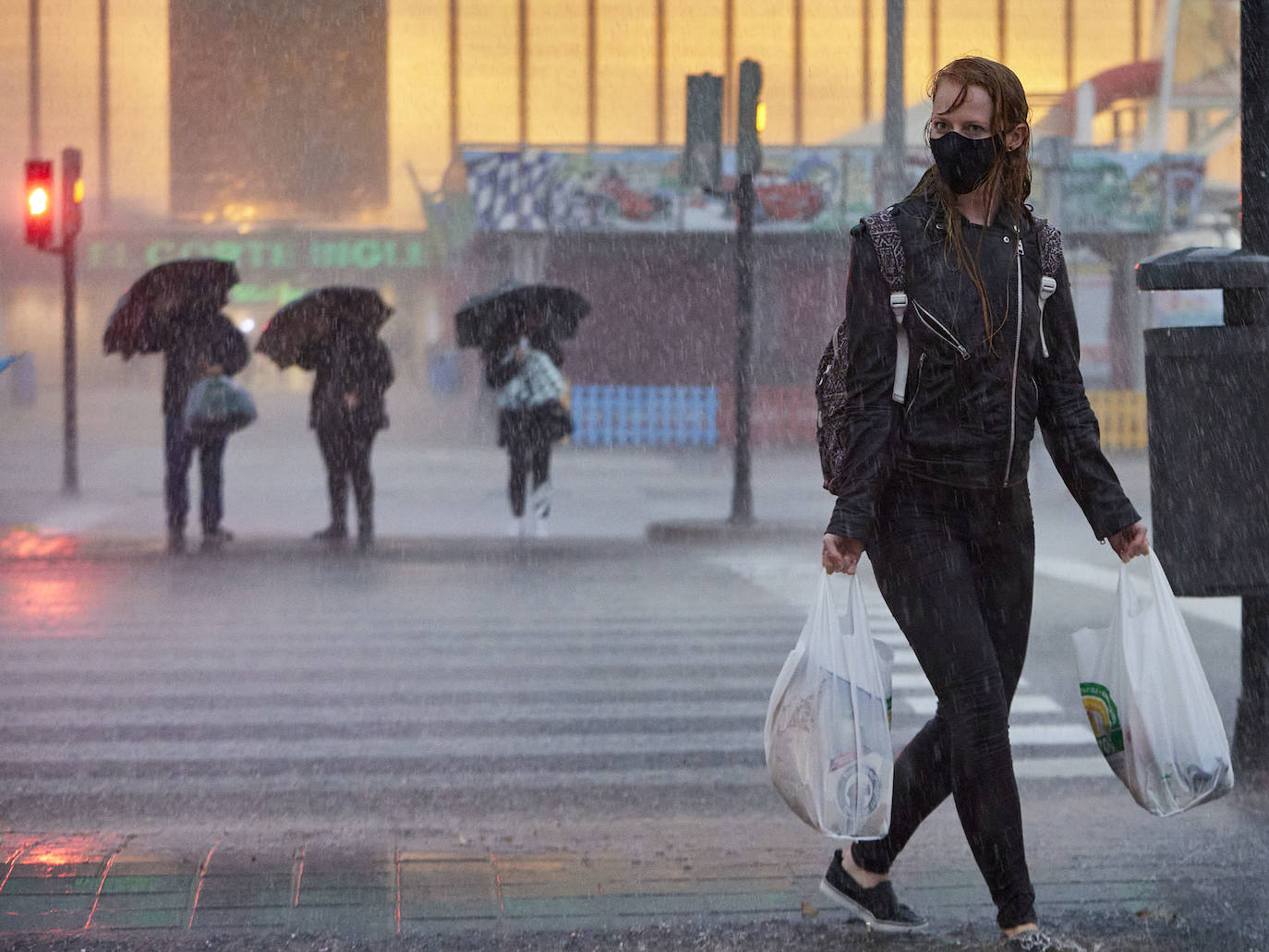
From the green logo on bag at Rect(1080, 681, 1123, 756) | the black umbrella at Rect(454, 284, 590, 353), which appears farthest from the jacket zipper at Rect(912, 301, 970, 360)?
the black umbrella at Rect(454, 284, 590, 353)

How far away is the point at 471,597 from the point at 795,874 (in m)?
6.22

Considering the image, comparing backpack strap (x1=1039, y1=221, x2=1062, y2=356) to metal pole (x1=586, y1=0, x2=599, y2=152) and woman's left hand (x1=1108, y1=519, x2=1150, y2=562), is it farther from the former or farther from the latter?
metal pole (x1=586, y1=0, x2=599, y2=152)

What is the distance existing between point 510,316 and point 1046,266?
35.2 feet

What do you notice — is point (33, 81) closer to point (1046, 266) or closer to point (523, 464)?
point (523, 464)

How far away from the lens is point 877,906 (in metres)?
3.70

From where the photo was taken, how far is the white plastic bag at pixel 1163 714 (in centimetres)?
349

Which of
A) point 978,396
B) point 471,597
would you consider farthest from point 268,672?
point 978,396

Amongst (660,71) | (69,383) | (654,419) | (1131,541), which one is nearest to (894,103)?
(69,383)

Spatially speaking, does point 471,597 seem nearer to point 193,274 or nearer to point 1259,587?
point 193,274

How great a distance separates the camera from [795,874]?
423cm

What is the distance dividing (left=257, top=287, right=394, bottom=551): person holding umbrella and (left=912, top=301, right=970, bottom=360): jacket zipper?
9.50 metres

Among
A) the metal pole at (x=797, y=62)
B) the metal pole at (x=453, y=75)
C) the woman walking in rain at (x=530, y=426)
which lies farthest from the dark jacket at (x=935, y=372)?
the metal pole at (x=453, y=75)

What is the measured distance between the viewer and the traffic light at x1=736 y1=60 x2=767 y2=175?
1406 cm

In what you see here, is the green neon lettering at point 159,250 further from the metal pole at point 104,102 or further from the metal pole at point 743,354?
the metal pole at point 743,354
